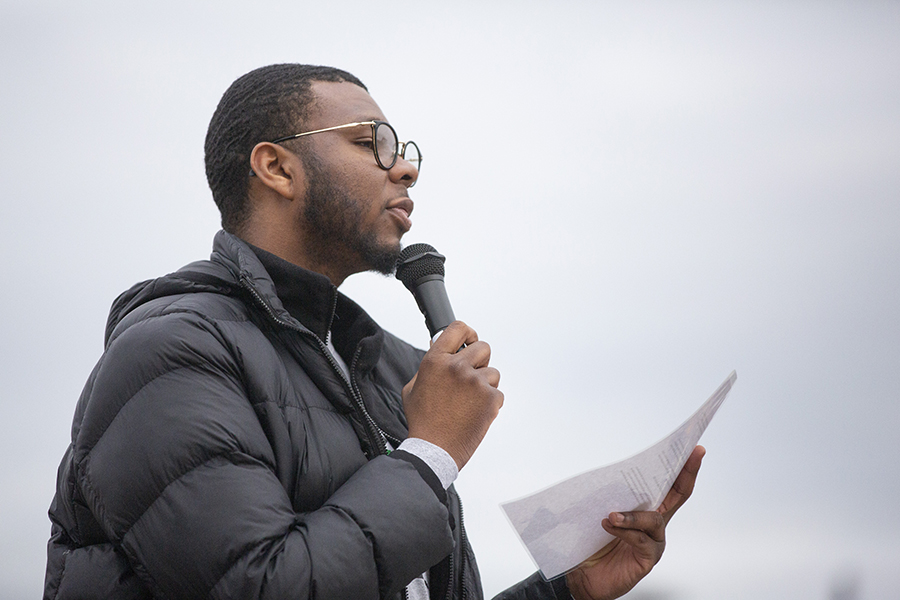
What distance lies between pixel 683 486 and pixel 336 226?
2.41 feet

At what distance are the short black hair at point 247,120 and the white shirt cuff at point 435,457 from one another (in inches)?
24.4

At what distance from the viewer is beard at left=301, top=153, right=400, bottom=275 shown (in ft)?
4.74

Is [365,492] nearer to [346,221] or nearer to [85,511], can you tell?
[85,511]

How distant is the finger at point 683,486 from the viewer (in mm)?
1319

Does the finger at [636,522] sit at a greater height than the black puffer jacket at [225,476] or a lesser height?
lesser

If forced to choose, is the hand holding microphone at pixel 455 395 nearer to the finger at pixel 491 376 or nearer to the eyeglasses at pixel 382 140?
the finger at pixel 491 376

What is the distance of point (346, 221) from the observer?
144cm

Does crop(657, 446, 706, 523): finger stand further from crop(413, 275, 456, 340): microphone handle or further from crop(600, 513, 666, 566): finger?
crop(413, 275, 456, 340): microphone handle

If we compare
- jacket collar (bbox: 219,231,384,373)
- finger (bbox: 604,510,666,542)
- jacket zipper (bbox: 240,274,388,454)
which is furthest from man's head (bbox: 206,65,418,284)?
finger (bbox: 604,510,666,542)

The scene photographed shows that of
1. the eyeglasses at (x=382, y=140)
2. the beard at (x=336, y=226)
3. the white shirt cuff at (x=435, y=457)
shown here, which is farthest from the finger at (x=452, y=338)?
the eyeglasses at (x=382, y=140)

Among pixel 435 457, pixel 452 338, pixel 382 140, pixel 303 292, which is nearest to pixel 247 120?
pixel 382 140

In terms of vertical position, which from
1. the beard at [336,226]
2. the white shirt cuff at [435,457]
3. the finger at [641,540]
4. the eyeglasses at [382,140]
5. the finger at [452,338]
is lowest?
the finger at [641,540]

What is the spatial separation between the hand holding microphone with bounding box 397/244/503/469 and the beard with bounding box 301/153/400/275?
0.30 meters

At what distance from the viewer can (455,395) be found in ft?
3.71
